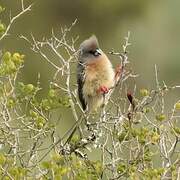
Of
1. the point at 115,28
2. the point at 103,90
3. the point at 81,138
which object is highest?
the point at 115,28

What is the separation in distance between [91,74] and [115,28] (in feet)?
41.0

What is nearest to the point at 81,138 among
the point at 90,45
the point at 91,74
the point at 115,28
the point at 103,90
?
the point at 103,90

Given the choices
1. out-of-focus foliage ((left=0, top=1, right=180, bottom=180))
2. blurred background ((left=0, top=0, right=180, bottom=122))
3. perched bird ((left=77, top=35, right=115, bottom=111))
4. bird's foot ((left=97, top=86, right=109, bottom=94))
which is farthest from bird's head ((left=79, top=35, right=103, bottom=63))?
blurred background ((left=0, top=0, right=180, bottom=122))

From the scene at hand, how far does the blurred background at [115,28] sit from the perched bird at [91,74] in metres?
7.56

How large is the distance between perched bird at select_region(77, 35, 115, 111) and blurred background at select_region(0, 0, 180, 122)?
24.8 feet

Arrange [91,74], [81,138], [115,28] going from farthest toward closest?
[115,28]
[91,74]
[81,138]

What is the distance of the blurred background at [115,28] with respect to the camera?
16297 mm

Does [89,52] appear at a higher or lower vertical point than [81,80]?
higher

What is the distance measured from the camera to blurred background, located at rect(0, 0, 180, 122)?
16297mm

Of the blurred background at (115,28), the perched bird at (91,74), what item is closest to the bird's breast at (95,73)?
the perched bird at (91,74)

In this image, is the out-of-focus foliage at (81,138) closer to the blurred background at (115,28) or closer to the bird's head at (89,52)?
the bird's head at (89,52)

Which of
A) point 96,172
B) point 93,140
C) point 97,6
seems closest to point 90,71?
point 93,140

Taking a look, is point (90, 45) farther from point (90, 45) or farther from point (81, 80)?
point (81, 80)

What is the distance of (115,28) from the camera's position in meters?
19.3
